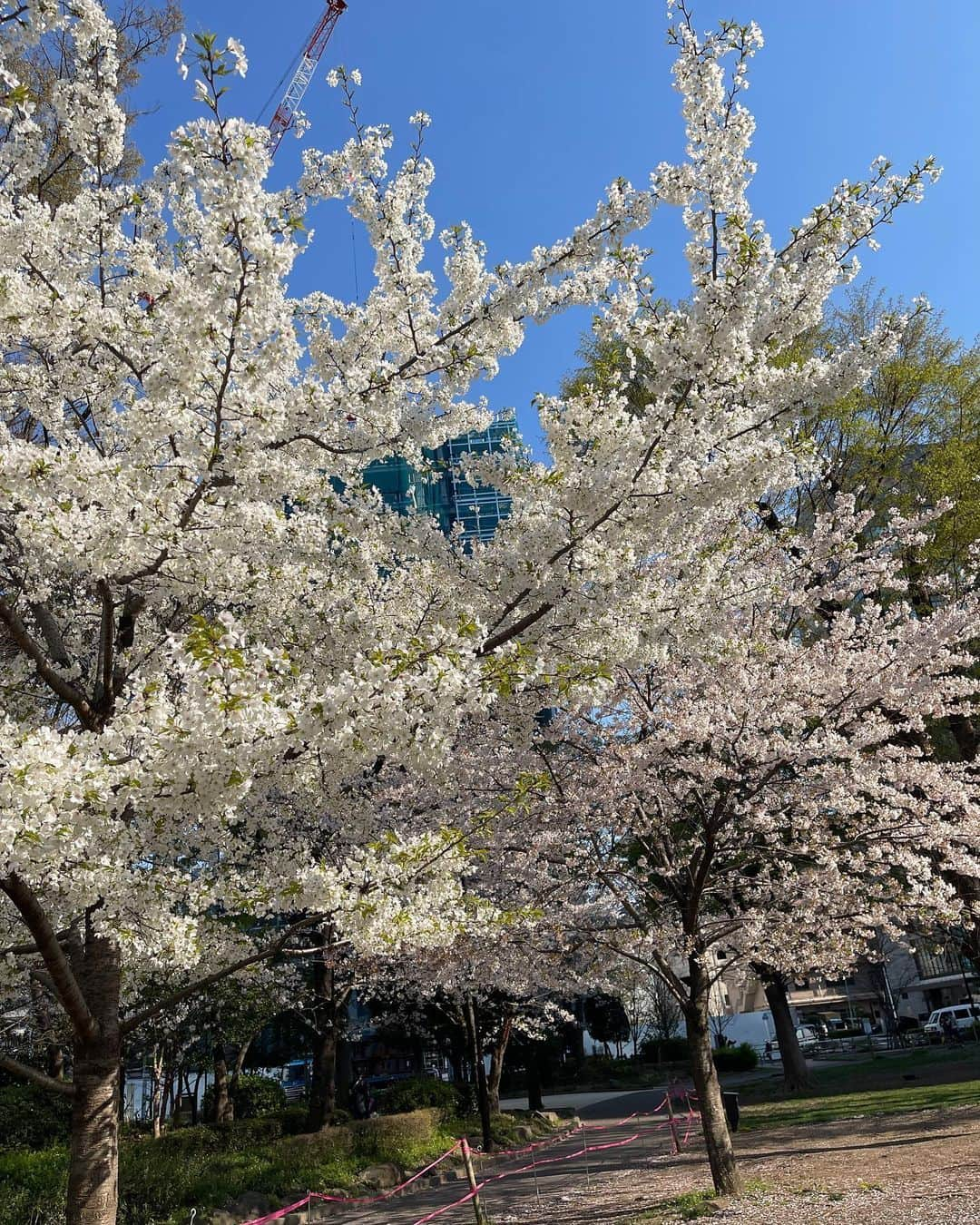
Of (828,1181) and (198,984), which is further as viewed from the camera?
(828,1181)

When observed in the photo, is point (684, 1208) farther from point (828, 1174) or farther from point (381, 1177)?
point (381, 1177)

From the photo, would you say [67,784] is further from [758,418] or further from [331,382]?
[758,418]

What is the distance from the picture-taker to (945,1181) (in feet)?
26.9

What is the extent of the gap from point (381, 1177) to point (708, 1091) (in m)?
6.96

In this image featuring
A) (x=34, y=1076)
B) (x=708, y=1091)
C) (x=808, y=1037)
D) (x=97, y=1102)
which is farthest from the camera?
(x=808, y=1037)

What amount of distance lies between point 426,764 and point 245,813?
83.0 inches

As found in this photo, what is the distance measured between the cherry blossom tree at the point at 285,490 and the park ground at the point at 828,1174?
17.5 feet

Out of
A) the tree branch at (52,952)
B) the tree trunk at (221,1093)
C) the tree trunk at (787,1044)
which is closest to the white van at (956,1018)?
the tree trunk at (787,1044)

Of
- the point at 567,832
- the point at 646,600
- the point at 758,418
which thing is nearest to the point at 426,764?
the point at 646,600

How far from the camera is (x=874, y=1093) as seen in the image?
1762 centimetres

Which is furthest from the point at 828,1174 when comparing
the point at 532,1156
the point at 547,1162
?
the point at 532,1156

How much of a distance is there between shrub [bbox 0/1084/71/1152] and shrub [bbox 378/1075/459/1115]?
24.5ft

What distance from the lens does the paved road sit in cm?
1088

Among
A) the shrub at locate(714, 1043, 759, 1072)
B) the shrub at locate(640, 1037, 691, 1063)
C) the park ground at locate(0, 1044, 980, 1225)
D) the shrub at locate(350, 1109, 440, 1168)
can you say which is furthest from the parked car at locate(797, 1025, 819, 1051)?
the shrub at locate(350, 1109, 440, 1168)
